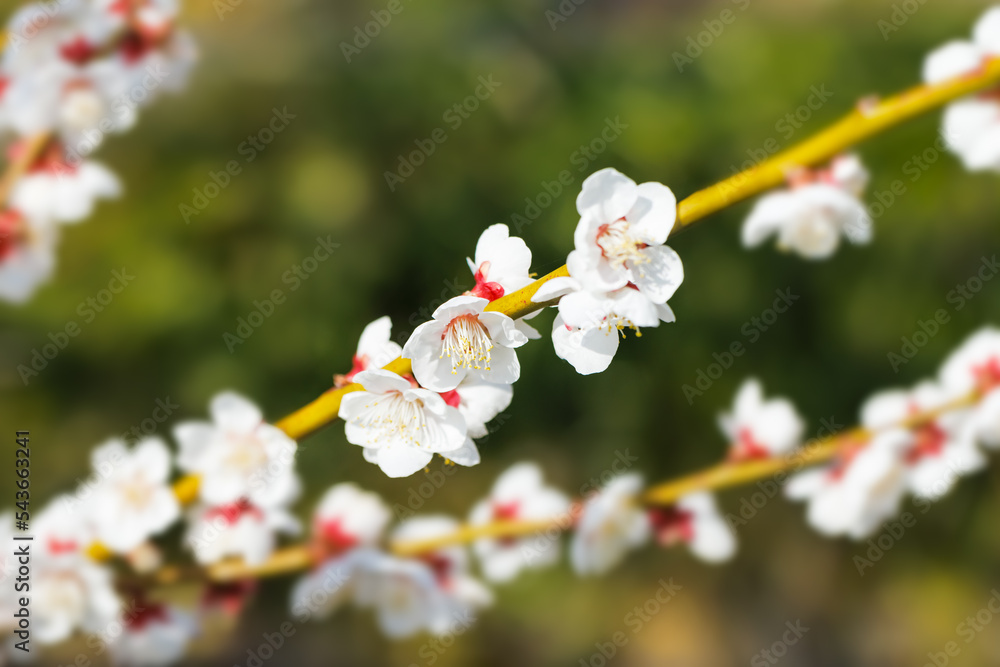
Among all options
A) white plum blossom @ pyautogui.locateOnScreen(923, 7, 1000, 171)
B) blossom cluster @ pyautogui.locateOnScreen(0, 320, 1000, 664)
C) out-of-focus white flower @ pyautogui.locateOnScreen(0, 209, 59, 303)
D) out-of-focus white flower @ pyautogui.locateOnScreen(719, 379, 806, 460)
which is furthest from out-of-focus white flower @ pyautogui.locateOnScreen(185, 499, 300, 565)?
white plum blossom @ pyautogui.locateOnScreen(923, 7, 1000, 171)

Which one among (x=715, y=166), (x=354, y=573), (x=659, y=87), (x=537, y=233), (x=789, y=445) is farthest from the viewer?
(x=659, y=87)

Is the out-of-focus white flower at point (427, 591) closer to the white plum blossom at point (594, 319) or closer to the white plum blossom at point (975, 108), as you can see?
the white plum blossom at point (594, 319)

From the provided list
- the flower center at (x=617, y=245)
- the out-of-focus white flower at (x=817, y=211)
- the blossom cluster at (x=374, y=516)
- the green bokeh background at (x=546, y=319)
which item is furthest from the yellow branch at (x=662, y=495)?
the green bokeh background at (x=546, y=319)

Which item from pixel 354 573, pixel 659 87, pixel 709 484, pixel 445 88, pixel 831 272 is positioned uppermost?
pixel 445 88

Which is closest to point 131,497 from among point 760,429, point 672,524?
point 672,524

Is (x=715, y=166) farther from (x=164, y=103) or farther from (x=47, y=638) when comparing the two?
(x=47, y=638)

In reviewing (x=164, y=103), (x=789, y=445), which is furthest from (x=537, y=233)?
(x=164, y=103)
